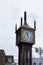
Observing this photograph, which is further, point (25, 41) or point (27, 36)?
point (27, 36)

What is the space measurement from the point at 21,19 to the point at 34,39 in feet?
9.01

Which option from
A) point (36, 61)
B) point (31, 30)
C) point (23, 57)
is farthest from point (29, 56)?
point (36, 61)

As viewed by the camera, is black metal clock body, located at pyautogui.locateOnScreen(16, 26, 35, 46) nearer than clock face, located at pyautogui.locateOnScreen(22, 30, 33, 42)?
Yes

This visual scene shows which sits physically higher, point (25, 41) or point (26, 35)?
point (26, 35)

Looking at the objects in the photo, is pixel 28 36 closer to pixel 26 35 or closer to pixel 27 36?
pixel 27 36

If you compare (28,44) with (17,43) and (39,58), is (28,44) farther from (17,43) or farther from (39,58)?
(39,58)

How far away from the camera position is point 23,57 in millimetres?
24234

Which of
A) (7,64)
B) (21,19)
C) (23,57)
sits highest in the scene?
(21,19)

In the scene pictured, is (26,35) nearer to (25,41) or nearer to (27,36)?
(27,36)

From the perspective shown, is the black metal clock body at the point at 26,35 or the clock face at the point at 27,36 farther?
the clock face at the point at 27,36

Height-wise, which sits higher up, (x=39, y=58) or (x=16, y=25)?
(x=16, y=25)

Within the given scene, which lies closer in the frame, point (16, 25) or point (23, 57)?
point (23, 57)

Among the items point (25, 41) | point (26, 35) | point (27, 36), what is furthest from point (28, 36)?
point (25, 41)

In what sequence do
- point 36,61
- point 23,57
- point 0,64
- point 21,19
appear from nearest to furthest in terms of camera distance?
point 23,57 → point 21,19 → point 36,61 → point 0,64
